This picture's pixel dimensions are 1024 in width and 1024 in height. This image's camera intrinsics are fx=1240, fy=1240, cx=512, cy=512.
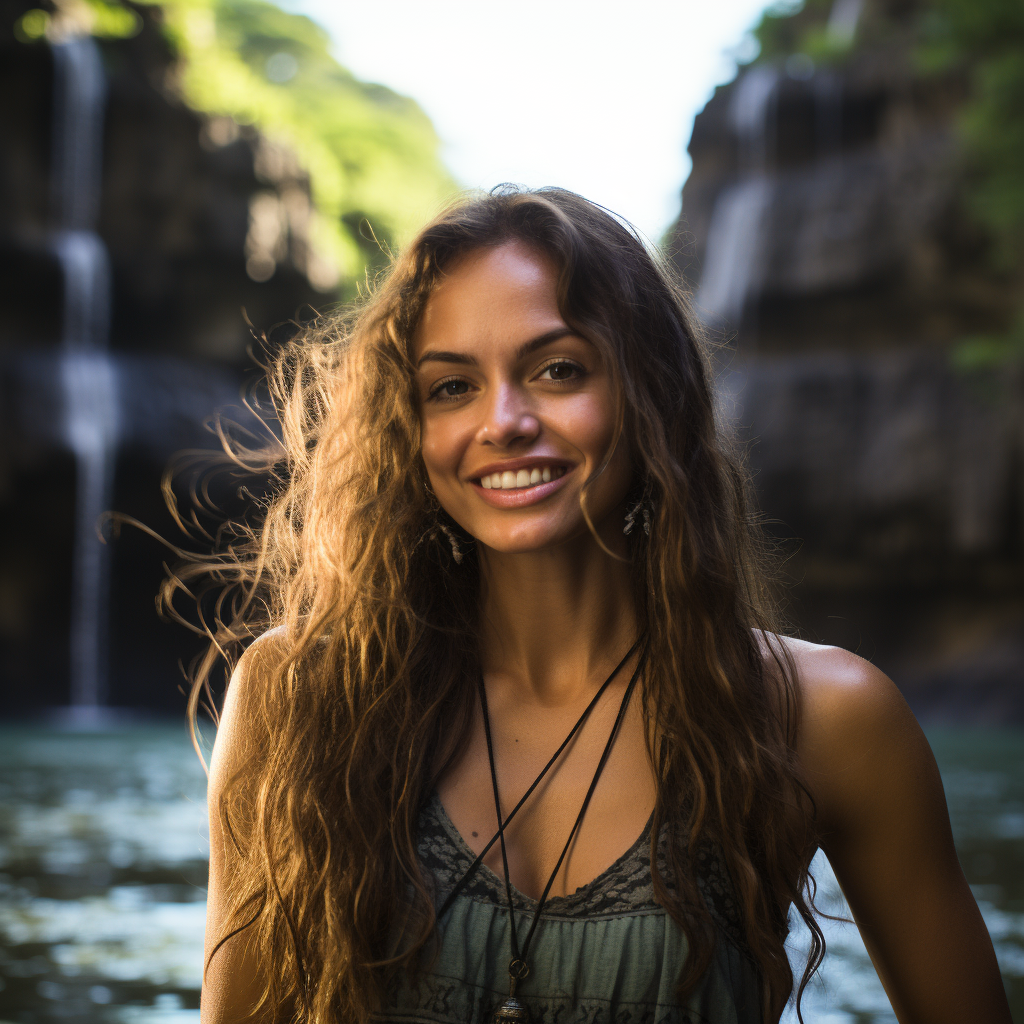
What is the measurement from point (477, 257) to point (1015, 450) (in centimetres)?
1568

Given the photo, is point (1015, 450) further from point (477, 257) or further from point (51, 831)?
point (477, 257)

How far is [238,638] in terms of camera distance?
7.21 ft

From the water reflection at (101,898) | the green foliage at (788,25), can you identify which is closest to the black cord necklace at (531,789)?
the water reflection at (101,898)

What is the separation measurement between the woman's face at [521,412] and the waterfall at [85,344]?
14.8 metres

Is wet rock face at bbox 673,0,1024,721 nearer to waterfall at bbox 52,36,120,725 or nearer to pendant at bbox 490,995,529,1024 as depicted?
waterfall at bbox 52,36,120,725

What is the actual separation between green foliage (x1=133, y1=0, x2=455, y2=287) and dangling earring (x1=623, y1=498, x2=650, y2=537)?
16.9 metres

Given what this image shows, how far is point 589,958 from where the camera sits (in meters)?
Result: 1.74

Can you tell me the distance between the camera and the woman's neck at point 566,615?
207 centimetres

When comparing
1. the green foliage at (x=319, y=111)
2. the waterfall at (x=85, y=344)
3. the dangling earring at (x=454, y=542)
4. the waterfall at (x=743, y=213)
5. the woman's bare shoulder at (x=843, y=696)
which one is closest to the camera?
the woman's bare shoulder at (x=843, y=696)

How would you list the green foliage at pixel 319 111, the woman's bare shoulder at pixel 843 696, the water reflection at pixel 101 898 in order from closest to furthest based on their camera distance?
the woman's bare shoulder at pixel 843 696 < the water reflection at pixel 101 898 < the green foliage at pixel 319 111

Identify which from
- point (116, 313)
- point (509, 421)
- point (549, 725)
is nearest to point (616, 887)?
point (549, 725)

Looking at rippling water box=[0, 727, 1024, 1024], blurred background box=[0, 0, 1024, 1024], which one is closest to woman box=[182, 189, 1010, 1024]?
rippling water box=[0, 727, 1024, 1024]

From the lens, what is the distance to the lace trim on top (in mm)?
1769

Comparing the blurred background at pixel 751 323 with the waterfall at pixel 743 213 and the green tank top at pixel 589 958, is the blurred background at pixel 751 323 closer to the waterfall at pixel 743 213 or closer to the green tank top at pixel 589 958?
the waterfall at pixel 743 213
